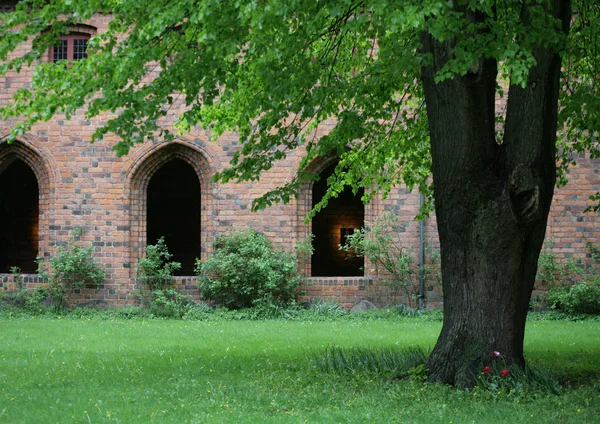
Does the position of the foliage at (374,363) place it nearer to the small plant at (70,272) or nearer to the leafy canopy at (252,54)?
the leafy canopy at (252,54)

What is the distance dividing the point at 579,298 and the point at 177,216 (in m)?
13.0

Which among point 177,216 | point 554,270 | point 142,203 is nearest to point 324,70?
point 142,203

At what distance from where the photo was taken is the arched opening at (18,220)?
24.5m

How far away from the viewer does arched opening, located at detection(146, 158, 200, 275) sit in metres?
25.0

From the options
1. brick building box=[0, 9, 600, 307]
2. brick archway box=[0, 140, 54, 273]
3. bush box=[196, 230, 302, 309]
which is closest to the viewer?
bush box=[196, 230, 302, 309]

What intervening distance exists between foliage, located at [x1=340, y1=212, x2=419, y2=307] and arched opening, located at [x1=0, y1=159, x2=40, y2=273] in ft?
38.9

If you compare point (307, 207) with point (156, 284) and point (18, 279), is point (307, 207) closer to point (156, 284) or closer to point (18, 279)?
point (156, 284)

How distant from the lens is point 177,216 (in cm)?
2522

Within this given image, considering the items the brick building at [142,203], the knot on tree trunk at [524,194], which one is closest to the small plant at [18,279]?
the brick building at [142,203]

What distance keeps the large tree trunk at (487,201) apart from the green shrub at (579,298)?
8.68 metres

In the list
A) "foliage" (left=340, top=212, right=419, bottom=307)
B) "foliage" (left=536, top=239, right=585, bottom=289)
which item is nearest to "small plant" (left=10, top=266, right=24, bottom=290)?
"foliage" (left=340, top=212, right=419, bottom=307)

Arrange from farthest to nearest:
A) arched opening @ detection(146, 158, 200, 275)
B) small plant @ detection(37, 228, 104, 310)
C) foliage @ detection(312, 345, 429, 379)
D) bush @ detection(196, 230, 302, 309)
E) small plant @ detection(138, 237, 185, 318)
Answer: arched opening @ detection(146, 158, 200, 275), small plant @ detection(37, 228, 104, 310), small plant @ detection(138, 237, 185, 318), bush @ detection(196, 230, 302, 309), foliage @ detection(312, 345, 429, 379)

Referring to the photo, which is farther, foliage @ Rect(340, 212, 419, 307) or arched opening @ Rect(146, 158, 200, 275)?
arched opening @ Rect(146, 158, 200, 275)

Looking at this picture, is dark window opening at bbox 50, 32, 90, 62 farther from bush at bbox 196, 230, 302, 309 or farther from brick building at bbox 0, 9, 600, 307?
bush at bbox 196, 230, 302, 309
